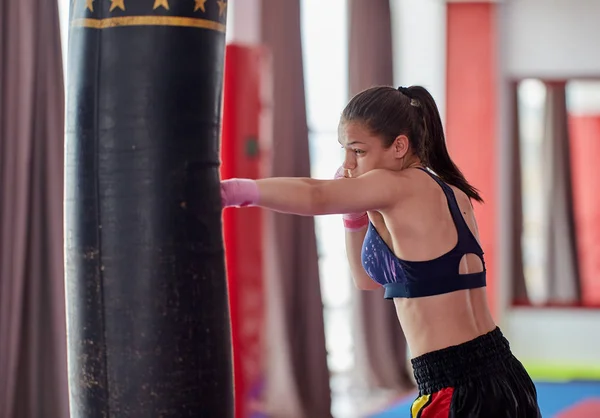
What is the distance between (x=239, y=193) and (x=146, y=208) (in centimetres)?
18

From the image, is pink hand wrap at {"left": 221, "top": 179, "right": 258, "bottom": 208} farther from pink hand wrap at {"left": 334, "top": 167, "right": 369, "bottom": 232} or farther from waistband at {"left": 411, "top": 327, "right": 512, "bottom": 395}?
waistband at {"left": 411, "top": 327, "right": 512, "bottom": 395}

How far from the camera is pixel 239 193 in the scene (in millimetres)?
1573

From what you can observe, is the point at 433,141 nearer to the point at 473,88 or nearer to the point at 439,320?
the point at 439,320

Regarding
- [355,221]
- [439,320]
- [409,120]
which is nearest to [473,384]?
[439,320]

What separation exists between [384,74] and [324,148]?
0.59 m

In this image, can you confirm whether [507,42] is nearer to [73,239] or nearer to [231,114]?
[231,114]

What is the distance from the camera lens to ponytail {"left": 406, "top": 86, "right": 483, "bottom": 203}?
6.13 feet

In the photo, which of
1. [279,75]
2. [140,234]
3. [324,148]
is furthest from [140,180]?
[324,148]

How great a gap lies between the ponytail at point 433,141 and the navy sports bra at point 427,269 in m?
0.08

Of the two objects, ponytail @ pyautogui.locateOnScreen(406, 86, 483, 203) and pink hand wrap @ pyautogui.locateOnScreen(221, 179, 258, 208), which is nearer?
pink hand wrap @ pyautogui.locateOnScreen(221, 179, 258, 208)

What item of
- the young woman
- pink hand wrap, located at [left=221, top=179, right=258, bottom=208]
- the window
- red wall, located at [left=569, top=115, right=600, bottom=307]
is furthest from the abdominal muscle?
red wall, located at [left=569, top=115, right=600, bottom=307]

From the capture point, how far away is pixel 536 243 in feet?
19.4

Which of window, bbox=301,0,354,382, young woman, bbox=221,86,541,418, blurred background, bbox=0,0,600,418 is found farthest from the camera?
window, bbox=301,0,354,382

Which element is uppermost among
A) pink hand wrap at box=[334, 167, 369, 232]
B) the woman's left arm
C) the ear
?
the ear
